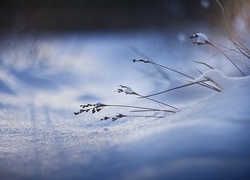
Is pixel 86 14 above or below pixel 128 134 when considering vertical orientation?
above

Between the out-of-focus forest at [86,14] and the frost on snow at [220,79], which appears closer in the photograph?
the frost on snow at [220,79]

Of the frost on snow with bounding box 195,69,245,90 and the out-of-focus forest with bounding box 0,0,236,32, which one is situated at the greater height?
the out-of-focus forest with bounding box 0,0,236,32

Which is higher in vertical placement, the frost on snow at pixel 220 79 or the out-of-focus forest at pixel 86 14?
the out-of-focus forest at pixel 86 14

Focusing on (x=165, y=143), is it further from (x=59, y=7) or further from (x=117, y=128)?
(x=59, y=7)

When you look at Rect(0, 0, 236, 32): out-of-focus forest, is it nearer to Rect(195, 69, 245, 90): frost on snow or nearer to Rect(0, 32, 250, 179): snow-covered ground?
Rect(0, 32, 250, 179): snow-covered ground

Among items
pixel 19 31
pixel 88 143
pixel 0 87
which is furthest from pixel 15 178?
pixel 19 31

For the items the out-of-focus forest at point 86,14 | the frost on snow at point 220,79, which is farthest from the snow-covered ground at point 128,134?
the out-of-focus forest at point 86,14

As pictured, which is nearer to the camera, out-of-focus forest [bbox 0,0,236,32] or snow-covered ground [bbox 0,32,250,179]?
snow-covered ground [bbox 0,32,250,179]

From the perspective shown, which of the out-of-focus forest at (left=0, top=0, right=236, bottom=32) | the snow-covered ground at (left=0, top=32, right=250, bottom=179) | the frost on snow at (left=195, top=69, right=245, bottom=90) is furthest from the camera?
the out-of-focus forest at (left=0, top=0, right=236, bottom=32)

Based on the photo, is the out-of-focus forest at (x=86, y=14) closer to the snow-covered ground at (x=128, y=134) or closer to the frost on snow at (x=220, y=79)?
the snow-covered ground at (x=128, y=134)

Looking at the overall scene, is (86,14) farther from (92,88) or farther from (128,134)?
(128,134)

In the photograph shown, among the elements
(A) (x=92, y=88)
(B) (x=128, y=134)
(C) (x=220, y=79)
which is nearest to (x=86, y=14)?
(A) (x=92, y=88)

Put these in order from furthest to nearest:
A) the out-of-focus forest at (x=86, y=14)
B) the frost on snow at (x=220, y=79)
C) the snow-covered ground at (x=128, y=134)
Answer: the out-of-focus forest at (x=86, y=14) → the frost on snow at (x=220, y=79) → the snow-covered ground at (x=128, y=134)

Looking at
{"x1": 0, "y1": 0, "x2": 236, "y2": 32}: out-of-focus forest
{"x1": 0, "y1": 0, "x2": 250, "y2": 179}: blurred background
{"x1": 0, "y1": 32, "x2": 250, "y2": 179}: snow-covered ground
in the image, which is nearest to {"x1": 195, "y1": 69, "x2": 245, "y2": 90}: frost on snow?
{"x1": 0, "y1": 32, "x2": 250, "y2": 179}: snow-covered ground
